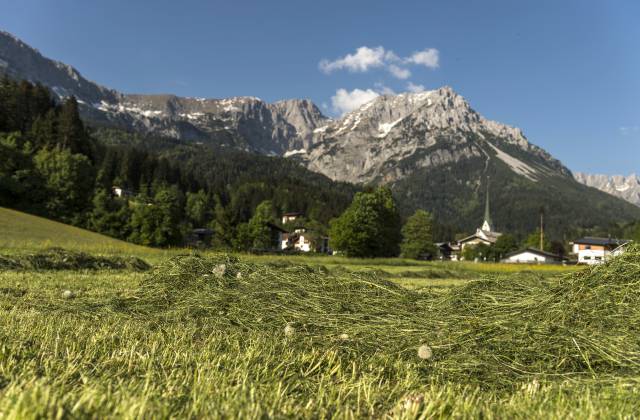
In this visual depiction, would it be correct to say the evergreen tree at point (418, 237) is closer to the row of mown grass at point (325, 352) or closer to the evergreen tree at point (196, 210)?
the evergreen tree at point (196, 210)

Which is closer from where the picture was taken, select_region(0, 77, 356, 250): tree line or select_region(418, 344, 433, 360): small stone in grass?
select_region(418, 344, 433, 360): small stone in grass

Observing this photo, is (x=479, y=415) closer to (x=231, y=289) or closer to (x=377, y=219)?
(x=231, y=289)

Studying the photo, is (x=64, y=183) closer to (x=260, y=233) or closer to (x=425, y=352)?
(x=260, y=233)

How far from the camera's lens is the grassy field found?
218cm

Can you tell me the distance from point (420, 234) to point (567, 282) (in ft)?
317

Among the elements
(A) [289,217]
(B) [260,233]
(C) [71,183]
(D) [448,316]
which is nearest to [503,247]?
(B) [260,233]

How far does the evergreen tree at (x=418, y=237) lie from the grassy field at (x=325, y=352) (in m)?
93.3

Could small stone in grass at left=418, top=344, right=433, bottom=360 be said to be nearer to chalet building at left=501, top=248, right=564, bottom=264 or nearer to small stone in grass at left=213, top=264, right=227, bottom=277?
small stone in grass at left=213, top=264, right=227, bottom=277

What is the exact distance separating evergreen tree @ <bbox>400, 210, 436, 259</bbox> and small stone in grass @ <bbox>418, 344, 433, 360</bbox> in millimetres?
96481

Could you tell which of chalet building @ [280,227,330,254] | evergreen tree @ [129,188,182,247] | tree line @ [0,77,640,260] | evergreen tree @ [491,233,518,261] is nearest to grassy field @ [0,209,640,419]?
tree line @ [0,77,640,260]

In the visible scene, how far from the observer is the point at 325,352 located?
353 centimetres

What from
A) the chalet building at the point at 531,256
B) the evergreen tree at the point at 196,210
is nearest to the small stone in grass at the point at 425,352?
the chalet building at the point at 531,256

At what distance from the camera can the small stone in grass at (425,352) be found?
364 centimetres

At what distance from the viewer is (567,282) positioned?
517 cm
